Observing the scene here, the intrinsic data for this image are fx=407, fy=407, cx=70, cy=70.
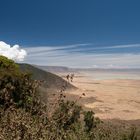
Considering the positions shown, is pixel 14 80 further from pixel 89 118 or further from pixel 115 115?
pixel 115 115

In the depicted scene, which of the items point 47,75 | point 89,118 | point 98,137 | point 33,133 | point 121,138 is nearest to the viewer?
point 33,133

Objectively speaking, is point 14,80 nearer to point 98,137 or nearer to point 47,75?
point 98,137

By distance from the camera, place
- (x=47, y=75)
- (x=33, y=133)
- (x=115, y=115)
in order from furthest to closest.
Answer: (x=47, y=75) < (x=115, y=115) < (x=33, y=133)

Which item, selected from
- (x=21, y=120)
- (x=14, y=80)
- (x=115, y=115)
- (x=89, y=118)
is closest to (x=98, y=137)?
(x=14, y=80)

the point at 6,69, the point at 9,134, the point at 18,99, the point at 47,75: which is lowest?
the point at 9,134

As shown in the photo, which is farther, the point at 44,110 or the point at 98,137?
the point at 98,137

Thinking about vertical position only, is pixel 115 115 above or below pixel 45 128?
above

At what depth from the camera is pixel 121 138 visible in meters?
28.0

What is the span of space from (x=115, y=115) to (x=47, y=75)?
7533cm

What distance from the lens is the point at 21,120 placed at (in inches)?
284

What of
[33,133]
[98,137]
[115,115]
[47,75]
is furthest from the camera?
[47,75]

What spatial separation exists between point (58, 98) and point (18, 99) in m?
23.6

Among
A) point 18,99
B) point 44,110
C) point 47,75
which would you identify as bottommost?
point 44,110

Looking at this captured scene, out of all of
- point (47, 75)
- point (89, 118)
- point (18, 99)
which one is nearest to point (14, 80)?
point (18, 99)
